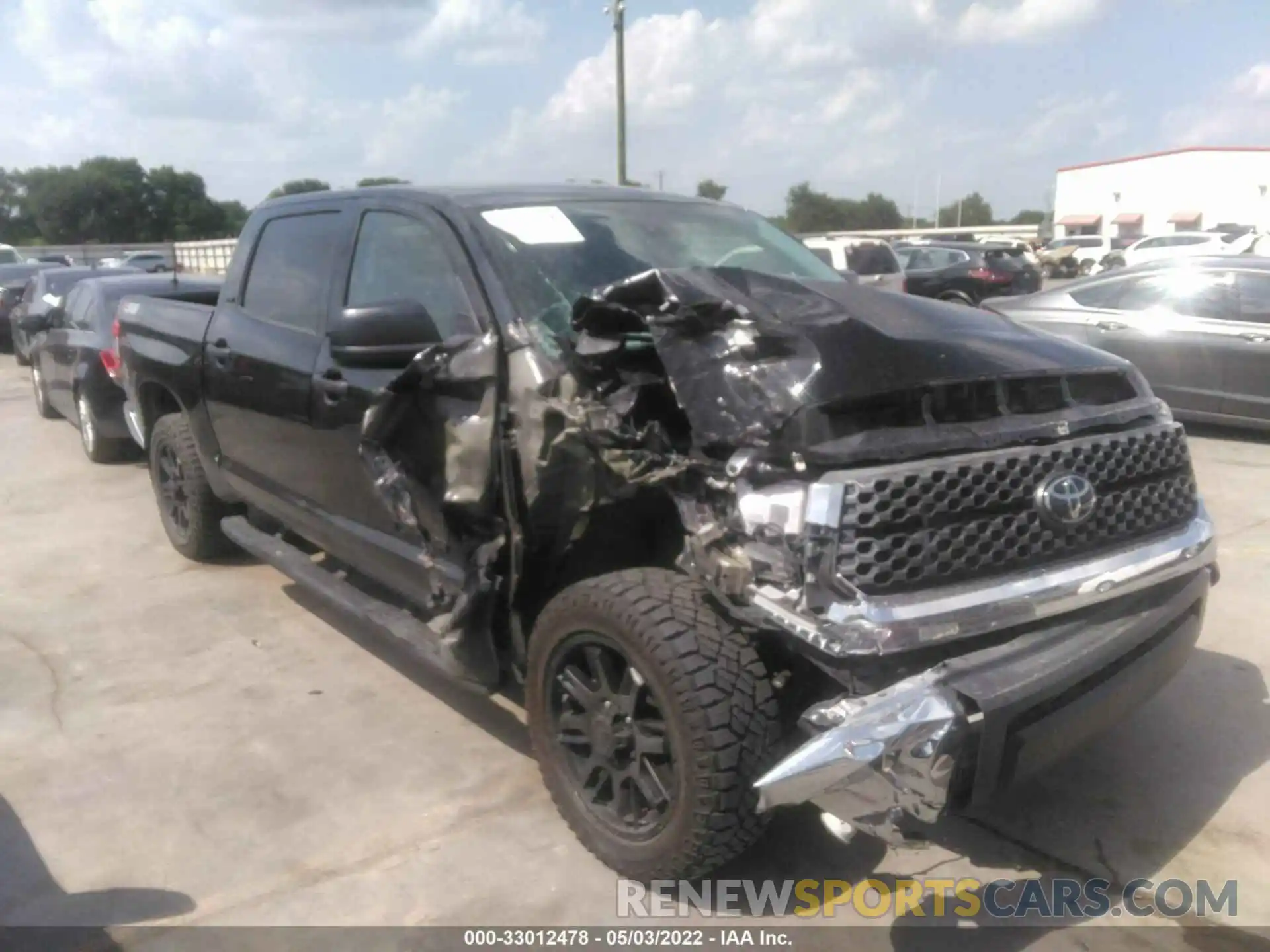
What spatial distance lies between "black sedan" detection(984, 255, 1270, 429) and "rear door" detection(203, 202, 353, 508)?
17.8ft

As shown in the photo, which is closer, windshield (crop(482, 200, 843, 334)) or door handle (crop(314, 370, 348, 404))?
windshield (crop(482, 200, 843, 334))

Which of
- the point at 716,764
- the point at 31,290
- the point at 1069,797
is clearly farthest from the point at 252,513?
the point at 31,290

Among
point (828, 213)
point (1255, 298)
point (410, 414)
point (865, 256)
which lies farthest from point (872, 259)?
point (828, 213)

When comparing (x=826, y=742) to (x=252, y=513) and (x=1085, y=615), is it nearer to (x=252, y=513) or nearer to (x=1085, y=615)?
(x=1085, y=615)

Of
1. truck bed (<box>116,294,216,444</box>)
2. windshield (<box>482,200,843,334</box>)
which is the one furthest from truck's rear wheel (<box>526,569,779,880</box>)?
truck bed (<box>116,294,216,444</box>)

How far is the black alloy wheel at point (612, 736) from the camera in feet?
9.45

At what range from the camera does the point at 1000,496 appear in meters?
2.71

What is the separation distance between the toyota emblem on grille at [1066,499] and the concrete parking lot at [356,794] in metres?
1.08

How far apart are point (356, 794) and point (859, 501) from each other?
2061 mm

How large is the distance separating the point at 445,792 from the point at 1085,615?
207 centimetres

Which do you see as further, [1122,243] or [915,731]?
[1122,243]

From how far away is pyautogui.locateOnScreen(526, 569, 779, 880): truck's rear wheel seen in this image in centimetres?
266

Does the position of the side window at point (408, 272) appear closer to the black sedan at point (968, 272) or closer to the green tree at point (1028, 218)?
the black sedan at point (968, 272)

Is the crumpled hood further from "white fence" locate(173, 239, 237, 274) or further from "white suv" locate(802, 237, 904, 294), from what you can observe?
"white fence" locate(173, 239, 237, 274)
